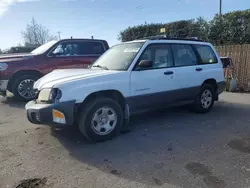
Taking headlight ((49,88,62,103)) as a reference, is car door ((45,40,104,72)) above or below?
above

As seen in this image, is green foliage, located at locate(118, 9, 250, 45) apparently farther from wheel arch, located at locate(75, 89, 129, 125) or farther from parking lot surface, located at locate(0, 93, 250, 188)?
wheel arch, located at locate(75, 89, 129, 125)

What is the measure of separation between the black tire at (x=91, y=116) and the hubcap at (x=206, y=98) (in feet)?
9.03

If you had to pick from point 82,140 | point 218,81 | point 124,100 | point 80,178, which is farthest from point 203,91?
point 80,178

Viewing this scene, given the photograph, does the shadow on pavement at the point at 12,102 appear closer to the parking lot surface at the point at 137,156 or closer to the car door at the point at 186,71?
the parking lot surface at the point at 137,156

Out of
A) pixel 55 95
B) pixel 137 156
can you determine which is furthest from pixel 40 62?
pixel 137 156

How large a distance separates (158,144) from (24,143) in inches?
92.8

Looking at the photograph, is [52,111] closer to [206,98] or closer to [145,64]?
[145,64]

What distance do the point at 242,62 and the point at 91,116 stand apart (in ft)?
26.3

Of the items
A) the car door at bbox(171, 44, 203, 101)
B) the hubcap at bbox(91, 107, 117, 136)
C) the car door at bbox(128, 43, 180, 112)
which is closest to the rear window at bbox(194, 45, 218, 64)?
the car door at bbox(171, 44, 203, 101)

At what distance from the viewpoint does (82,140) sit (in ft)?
14.8

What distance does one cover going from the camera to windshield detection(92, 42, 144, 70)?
491 cm

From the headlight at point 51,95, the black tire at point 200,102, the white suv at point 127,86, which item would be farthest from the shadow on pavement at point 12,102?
the black tire at point 200,102

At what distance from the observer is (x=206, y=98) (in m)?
6.42

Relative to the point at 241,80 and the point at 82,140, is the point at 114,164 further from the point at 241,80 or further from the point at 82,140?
the point at 241,80
